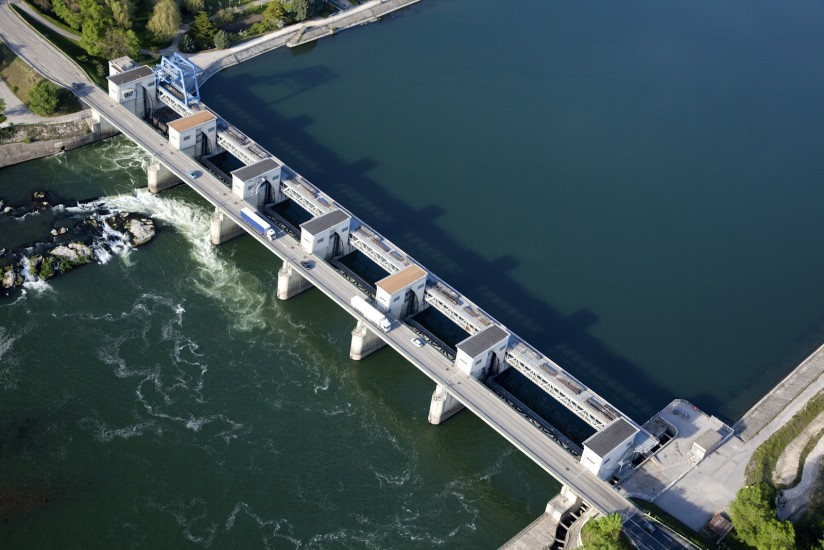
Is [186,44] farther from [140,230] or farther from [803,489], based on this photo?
[803,489]

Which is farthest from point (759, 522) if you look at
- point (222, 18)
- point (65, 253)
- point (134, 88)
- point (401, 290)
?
point (222, 18)

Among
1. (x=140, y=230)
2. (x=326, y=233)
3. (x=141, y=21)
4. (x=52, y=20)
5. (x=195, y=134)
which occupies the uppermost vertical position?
(x=326, y=233)

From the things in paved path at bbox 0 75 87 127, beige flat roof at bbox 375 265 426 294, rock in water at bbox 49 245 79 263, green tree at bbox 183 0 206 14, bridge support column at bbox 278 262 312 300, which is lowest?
rock in water at bbox 49 245 79 263

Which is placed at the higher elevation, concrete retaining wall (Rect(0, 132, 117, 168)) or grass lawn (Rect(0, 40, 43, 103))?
grass lawn (Rect(0, 40, 43, 103))

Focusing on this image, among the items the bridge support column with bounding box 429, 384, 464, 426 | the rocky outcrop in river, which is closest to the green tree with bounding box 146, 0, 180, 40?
the rocky outcrop in river

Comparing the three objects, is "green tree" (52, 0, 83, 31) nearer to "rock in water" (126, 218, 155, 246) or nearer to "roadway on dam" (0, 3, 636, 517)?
"roadway on dam" (0, 3, 636, 517)

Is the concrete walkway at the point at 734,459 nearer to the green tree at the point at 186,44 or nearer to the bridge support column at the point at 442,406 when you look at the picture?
the bridge support column at the point at 442,406

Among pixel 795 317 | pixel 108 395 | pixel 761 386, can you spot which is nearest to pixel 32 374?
pixel 108 395

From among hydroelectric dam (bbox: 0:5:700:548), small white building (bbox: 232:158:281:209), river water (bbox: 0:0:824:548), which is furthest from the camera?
small white building (bbox: 232:158:281:209)
